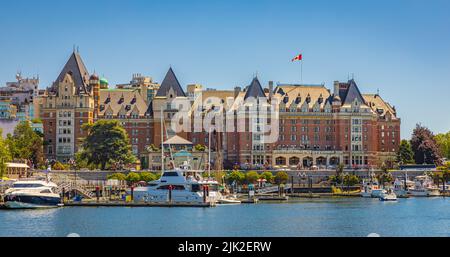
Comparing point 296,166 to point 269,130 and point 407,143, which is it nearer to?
point 269,130

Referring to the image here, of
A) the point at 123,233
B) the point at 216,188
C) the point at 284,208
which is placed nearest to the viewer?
the point at 123,233

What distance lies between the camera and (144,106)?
135 metres

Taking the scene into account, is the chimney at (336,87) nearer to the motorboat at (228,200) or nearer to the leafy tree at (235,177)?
the leafy tree at (235,177)

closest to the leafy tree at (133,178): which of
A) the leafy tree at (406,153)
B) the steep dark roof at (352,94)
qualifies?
the steep dark roof at (352,94)

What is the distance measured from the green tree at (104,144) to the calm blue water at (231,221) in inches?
1589

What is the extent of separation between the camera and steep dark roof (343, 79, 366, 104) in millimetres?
133000

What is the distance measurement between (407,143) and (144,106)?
42.2 m

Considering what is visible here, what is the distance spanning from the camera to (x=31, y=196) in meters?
76.1

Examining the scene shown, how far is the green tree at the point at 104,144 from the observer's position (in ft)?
386

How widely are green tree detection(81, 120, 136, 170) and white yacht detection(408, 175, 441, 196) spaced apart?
4001 centimetres

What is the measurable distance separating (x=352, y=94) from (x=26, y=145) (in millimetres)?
50711

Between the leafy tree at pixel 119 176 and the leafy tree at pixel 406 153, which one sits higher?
the leafy tree at pixel 406 153

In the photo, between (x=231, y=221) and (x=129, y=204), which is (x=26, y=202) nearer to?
(x=129, y=204)
